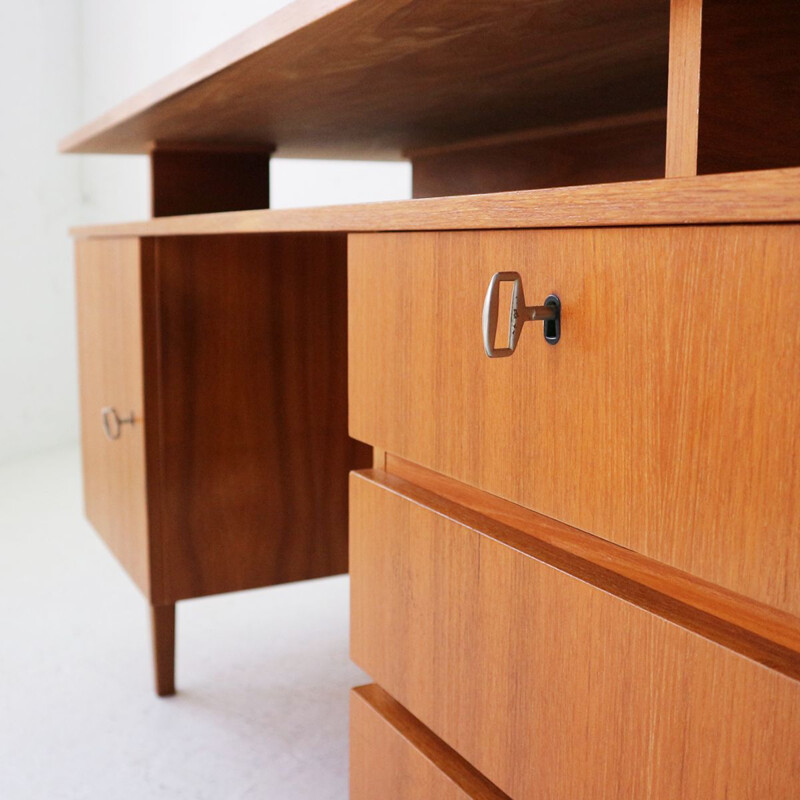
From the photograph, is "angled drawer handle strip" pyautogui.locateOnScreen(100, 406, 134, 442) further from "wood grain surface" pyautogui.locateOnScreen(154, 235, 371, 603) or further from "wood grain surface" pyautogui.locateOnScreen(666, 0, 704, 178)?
"wood grain surface" pyautogui.locateOnScreen(666, 0, 704, 178)

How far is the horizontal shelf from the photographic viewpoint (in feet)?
1.14

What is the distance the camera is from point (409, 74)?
0.85m

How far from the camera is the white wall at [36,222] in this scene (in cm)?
280

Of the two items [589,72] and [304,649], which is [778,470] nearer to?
[589,72]

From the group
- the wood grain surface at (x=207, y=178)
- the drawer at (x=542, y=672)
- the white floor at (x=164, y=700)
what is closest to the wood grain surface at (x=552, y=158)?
the wood grain surface at (x=207, y=178)

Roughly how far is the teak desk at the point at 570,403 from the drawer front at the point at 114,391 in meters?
0.18

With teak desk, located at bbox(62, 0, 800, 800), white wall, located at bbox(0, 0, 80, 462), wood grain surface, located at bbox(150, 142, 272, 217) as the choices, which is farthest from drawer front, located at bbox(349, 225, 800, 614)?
white wall, located at bbox(0, 0, 80, 462)

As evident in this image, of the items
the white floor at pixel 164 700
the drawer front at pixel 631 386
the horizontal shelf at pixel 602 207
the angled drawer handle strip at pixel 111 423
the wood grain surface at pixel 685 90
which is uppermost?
the wood grain surface at pixel 685 90

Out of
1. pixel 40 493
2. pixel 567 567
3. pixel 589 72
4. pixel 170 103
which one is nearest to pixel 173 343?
pixel 170 103

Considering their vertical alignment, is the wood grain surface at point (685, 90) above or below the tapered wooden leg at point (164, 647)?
above

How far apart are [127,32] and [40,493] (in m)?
1.31

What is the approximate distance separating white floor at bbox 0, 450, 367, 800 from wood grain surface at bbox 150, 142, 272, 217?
67 centimetres

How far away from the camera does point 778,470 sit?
1.18 ft

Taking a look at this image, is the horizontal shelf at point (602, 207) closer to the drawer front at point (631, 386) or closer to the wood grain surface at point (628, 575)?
the drawer front at point (631, 386)
